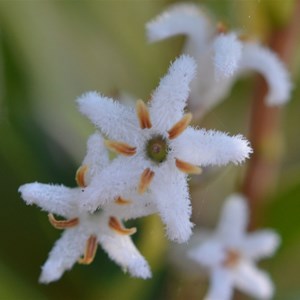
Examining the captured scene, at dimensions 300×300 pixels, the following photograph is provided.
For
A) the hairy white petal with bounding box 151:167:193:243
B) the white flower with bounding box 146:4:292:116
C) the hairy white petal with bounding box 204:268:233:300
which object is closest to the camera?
the hairy white petal with bounding box 151:167:193:243

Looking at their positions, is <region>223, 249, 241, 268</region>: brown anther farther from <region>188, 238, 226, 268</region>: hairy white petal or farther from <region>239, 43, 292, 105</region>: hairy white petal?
<region>239, 43, 292, 105</region>: hairy white petal

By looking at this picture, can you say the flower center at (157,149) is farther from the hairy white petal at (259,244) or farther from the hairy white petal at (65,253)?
the hairy white petal at (259,244)

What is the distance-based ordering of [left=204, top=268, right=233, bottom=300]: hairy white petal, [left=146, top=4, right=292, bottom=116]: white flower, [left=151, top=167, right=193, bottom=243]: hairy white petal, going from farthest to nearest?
[left=204, top=268, right=233, bottom=300]: hairy white petal
[left=146, top=4, right=292, bottom=116]: white flower
[left=151, top=167, right=193, bottom=243]: hairy white petal

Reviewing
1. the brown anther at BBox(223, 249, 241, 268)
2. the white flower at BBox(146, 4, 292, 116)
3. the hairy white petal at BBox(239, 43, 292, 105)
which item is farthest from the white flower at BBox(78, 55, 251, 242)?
the brown anther at BBox(223, 249, 241, 268)

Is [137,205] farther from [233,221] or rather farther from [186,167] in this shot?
[233,221]

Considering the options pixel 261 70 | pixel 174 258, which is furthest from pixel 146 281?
pixel 261 70

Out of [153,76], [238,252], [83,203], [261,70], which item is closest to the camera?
[83,203]

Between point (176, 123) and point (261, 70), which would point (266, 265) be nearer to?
point (261, 70)
